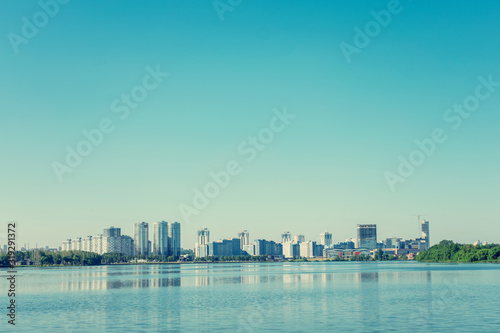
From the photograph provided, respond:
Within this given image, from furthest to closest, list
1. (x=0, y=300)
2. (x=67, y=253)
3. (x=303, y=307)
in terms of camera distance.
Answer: (x=67, y=253), (x=0, y=300), (x=303, y=307)

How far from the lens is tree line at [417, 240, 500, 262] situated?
144 metres

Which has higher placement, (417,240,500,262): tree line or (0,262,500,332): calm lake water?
(0,262,500,332): calm lake water

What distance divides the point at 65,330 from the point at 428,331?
68.2 feet

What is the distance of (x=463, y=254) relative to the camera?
510ft

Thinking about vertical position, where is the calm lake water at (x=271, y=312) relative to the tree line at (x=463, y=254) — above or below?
above

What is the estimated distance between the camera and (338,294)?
51594mm

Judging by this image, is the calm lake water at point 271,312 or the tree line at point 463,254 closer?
the calm lake water at point 271,312

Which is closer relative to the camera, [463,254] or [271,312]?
[271,312]

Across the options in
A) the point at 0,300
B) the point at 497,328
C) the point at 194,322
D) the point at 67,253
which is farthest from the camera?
the point at 67,253

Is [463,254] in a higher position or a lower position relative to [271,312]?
lower

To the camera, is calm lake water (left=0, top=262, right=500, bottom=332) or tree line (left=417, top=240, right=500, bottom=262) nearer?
calm lake water (left=0, top=262, right=500, bottom=332)

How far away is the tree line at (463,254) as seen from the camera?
144 m

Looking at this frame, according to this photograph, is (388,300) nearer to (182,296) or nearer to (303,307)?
(303,307)

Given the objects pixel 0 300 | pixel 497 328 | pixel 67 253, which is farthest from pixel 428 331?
pixel 67 253
